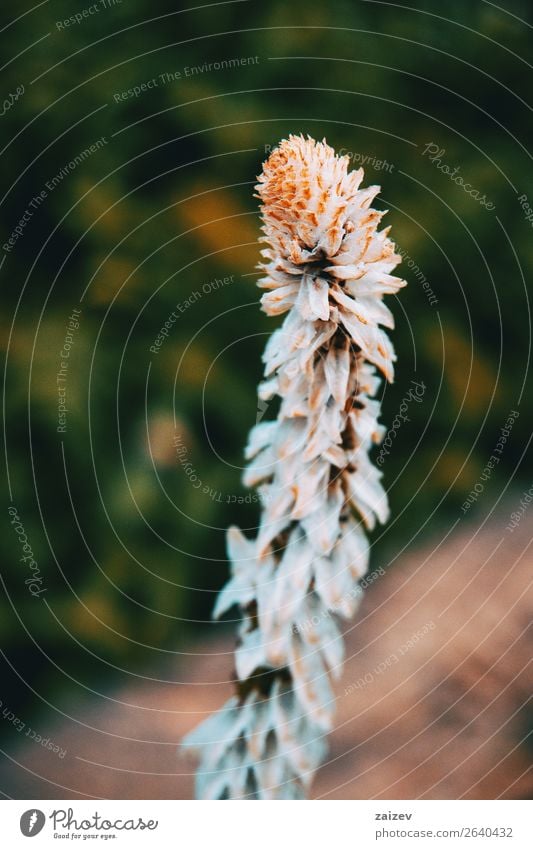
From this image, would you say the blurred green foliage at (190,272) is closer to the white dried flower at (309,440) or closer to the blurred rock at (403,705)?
the blurred rock at (403,705)

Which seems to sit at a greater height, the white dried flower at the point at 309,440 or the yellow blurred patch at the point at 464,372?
the yellow blurred patch at the point at 464,372

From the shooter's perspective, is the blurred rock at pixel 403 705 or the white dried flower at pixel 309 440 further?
the blurred rock at pixel 403 705

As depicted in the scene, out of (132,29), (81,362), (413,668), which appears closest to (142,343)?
(81,362)

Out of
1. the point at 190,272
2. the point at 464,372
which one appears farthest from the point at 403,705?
the point at 190,272

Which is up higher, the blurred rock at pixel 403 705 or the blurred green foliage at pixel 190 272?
the blurred green foliage at pixel 190 272

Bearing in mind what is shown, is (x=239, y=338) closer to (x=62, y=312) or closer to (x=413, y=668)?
(x=62, y=312)

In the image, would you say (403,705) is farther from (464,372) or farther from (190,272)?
(190,272)

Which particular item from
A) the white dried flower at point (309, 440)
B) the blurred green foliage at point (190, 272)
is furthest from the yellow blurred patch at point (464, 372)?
the white dried flower at point (309, 440)
